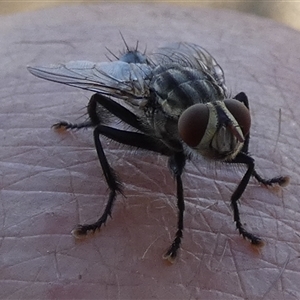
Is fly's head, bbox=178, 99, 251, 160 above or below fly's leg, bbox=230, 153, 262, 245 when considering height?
above

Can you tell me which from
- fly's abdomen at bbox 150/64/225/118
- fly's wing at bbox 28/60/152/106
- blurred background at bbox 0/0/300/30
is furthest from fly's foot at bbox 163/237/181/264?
blurred background at bbox 0/0/300/30

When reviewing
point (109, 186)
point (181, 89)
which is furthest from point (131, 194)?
point (181, 89)

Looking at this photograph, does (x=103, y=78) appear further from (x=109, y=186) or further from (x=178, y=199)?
(x=178, y=199)

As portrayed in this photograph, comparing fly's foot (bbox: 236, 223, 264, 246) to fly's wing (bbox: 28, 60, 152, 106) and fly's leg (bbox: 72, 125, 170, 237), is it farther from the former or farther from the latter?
fly's wing (bbox: 28, 60, 152, 106)

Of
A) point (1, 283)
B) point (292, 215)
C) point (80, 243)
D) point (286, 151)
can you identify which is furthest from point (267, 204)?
point (1, 283)

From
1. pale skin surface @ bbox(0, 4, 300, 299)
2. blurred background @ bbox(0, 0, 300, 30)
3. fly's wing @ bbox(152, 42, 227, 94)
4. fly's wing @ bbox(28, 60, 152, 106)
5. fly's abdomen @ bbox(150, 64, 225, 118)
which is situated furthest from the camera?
blurred background @ bbox(0, 0, 300, 30)

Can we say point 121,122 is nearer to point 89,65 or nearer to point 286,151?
point 89,65

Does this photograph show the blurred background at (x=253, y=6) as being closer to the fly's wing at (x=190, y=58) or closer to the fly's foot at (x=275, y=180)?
the fly's wing at (x=190, y=58)
